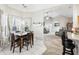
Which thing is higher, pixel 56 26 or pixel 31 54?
pixel 56 26

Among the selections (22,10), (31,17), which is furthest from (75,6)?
(22,10)

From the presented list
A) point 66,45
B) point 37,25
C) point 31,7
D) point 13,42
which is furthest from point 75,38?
point 13,42

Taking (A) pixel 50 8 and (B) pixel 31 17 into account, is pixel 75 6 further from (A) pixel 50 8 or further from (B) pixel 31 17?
(B) pixel 31 17

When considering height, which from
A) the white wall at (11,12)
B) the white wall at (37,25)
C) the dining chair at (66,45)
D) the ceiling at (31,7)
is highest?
the ceiling at (31,7)

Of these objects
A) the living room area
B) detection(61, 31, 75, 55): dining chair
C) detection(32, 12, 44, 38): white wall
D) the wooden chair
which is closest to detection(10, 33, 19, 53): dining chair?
the living room area

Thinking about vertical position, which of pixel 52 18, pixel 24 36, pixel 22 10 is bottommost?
pixel 24 36

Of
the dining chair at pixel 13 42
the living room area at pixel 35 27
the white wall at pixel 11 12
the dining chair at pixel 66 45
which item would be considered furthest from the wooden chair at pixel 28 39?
the dining chair at pixel 66 45

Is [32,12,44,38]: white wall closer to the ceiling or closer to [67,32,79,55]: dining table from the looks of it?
the ceiling

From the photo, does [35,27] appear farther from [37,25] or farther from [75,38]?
[75,38]

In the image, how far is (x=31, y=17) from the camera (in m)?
1.79

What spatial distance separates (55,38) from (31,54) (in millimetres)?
470

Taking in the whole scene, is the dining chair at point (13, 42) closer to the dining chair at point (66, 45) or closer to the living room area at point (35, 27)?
the living room area at point (35, 27)

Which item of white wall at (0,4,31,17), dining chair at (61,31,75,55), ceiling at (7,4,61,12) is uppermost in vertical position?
ceiling at (7,4,61,12)

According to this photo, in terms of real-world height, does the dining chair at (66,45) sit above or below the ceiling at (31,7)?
below
